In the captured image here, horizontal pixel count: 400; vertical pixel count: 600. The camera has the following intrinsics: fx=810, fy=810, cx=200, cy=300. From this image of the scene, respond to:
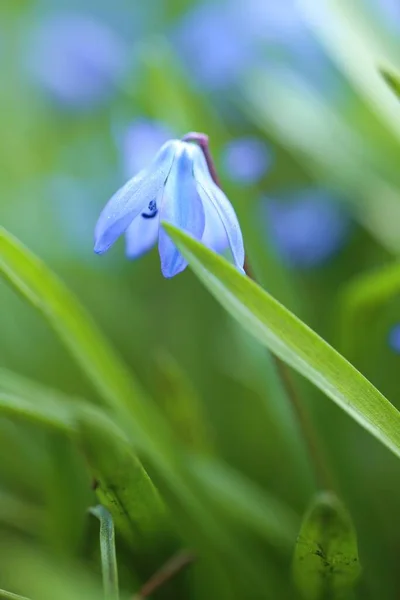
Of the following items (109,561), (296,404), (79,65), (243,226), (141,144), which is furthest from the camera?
(79,65)

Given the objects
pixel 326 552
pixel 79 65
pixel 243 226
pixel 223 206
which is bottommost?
pixel 326 552

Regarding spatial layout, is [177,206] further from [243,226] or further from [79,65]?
[79,65]

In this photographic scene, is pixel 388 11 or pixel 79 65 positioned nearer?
pixel 388 11

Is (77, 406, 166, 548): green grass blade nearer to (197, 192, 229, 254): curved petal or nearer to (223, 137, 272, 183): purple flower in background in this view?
(197, 192, 229, 254): curved petal

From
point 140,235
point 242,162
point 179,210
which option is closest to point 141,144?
point 242,162

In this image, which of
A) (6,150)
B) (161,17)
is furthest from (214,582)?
(161,17)

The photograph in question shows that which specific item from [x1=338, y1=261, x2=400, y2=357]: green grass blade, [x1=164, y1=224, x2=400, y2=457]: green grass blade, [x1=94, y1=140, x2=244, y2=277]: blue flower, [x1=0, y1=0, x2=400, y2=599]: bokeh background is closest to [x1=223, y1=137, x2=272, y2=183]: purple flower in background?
[x1=0, y1=0, x2=400, y2=599]: bokeh background

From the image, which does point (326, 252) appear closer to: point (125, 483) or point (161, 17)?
point (125, 483)
